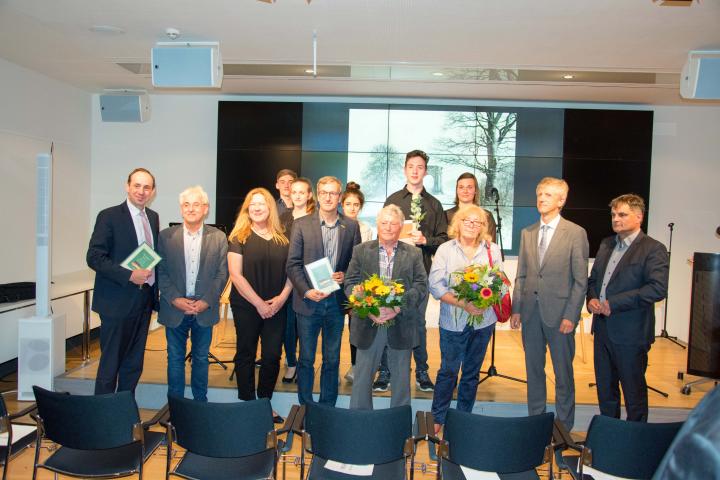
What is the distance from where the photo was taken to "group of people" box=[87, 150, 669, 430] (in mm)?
3910

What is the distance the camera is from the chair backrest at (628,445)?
8.09 ft

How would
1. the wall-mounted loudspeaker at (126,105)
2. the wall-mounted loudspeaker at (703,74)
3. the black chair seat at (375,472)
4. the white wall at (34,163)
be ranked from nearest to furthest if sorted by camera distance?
the black chair seat at (375,472) → the wall-mounted loudspeaker at (703,74) → the white wall at (34,163) → the wall-mounted loudspeaker at (126,105)

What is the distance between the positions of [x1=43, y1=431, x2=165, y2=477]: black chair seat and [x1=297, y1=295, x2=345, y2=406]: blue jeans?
1.37 metres

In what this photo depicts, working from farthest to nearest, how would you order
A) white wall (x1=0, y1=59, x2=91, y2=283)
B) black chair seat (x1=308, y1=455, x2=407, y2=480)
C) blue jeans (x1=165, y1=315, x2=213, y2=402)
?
white wall (x1=0, y1=59, x2=91, y2=283), blue jeans (x1=165, y1=315, x2=213, y2=402), black chair seat (x1=308, y1=455, x2=407, y2=480)

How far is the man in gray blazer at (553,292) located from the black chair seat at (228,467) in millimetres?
2214

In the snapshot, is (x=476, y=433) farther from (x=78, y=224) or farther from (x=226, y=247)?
(x=78, y=224)

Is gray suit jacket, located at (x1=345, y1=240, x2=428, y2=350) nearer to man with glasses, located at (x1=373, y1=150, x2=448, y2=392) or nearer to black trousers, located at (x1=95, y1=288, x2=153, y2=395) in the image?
man with glasses, located at (x1=373, y1=150, x2=448, y2=392)

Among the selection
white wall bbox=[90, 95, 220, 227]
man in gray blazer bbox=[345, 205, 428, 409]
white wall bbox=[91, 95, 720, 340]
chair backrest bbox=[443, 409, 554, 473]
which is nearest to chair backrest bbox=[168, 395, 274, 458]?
chair backrest bbox=[443, 409, 554, 473]

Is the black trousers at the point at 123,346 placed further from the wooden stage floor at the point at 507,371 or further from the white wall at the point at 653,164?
the white wall at the point at 653,164

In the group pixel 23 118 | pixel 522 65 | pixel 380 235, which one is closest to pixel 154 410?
pixel 380 235

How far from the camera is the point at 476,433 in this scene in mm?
2529

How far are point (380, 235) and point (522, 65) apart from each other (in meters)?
3.07

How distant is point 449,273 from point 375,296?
694 millimetres

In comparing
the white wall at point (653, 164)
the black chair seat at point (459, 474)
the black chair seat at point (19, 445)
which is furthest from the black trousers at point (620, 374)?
the black chair seat at point (19, 445)
